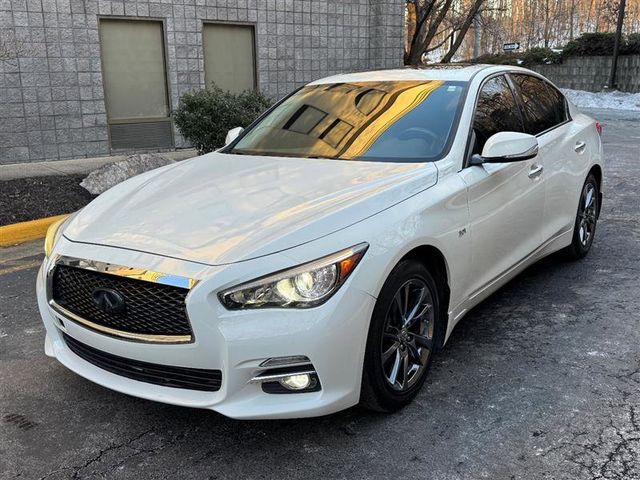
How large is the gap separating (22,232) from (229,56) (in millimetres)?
6429

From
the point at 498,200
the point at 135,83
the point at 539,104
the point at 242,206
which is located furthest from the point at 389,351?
the point at 135,83

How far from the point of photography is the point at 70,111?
1023 cm

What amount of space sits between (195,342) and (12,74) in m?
8.58

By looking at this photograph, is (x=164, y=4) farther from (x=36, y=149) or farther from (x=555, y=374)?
(x=555, y=374)

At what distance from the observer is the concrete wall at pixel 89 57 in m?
9.70

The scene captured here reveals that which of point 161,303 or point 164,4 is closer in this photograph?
point 161,303

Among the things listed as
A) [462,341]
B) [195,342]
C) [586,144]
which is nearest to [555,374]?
[462,341]

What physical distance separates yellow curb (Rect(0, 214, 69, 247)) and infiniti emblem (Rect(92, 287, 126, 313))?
4.18 meters

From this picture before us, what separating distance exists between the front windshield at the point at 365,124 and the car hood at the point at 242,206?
20 centimetres

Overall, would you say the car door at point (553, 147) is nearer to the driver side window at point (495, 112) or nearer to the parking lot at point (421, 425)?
the driver side window at point (495, 112)

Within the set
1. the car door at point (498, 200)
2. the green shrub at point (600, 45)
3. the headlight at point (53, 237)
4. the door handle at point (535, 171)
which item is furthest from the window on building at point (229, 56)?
the green shrub at point (600, 45)

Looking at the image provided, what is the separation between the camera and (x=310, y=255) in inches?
106

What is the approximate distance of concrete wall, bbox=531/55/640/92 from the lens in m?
24.5

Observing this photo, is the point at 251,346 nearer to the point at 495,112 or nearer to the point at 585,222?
the point at 495,112
